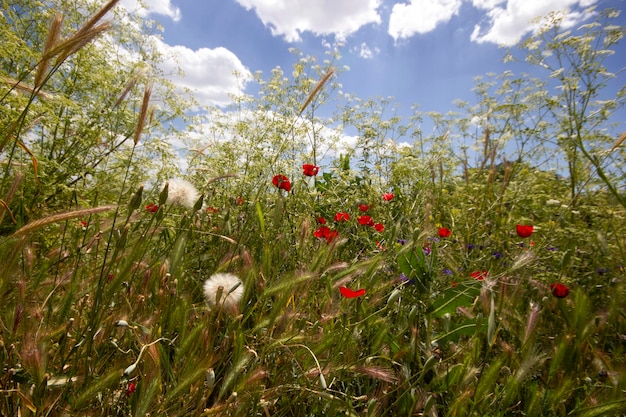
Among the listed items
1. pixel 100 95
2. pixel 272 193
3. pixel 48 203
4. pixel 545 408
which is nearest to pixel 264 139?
pixel 272 193

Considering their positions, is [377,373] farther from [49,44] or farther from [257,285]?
[49,44]

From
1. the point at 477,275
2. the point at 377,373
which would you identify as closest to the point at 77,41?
the point at 377,373

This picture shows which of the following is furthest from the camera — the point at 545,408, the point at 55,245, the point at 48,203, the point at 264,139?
the point at 264,139

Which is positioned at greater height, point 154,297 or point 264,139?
point 264,139

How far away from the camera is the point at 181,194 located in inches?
49.9

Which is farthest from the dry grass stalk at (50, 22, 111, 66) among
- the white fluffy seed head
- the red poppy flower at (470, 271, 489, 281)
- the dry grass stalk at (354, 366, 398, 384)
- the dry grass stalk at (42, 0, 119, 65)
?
the red poppy flower at (470, 271, 489, 281)

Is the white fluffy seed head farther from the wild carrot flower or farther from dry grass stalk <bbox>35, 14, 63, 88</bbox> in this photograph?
dry grass stalk <bbox>35, 14, 63, 88</bbox>

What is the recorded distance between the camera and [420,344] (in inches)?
45.8

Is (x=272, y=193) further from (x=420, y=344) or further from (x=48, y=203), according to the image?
(x=420, y=344)

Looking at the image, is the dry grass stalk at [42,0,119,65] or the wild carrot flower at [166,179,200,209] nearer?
the dry grass stalk at [42,0,119,65]

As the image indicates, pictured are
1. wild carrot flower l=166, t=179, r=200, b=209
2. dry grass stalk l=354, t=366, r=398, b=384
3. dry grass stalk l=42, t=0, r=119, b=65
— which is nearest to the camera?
dry grass stalk l=42, t=0, r=119, b=65

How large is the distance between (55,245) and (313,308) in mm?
1227

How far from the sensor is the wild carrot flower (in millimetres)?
1242

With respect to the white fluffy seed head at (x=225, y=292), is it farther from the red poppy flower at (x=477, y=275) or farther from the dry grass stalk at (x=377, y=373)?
the red poppy flower at (x=477, y=275)
